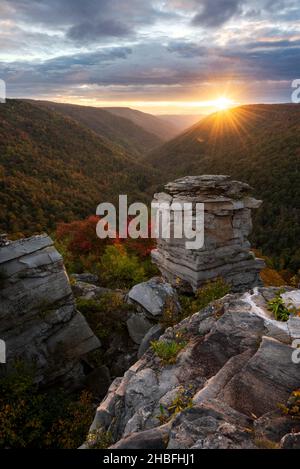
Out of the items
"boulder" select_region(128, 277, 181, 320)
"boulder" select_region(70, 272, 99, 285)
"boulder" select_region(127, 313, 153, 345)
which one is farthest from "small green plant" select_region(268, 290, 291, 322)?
"boulder" select_region(70, 272, 99, 285)

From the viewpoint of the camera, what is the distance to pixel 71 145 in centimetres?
8181

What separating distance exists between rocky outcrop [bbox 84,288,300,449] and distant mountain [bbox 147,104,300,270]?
3655 cm

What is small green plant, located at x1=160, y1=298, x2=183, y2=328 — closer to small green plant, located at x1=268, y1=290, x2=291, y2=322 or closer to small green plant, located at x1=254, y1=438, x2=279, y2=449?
small green plant, located at x1=268, y1=290, x2=291, y2=322

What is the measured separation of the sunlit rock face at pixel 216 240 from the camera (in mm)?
14727

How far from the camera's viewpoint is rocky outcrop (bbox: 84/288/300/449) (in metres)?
4.64

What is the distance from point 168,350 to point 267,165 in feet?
178

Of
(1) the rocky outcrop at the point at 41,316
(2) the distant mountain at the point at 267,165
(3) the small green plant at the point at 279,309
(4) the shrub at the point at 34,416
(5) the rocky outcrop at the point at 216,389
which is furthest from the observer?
(2) the distant mountain at the point at 267,165

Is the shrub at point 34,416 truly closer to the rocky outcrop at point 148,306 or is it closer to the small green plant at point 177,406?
the rocky outcrop at point 148,306

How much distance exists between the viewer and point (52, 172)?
195 ft

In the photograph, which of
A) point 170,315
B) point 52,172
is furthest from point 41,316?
point 52,172

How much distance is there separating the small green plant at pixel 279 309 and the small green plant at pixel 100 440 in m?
3.81

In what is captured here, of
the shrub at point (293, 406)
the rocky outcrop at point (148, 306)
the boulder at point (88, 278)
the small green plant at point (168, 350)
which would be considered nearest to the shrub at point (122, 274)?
the boulder at point (88, 278)
